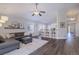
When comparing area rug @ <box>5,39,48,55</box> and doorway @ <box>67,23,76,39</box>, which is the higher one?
doorway @ <box>67,23,76,39</box>

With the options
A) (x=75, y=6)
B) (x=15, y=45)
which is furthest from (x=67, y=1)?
(x=15, y=45)

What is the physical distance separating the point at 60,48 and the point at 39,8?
39.1 inches

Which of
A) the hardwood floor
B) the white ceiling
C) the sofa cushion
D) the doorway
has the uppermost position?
the white ceiling

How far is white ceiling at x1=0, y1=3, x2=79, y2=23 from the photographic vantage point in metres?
2.55

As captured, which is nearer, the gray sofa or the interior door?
the gray sofa

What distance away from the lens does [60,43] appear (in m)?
2.63

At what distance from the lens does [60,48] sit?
2.60m

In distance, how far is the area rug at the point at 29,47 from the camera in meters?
2.56

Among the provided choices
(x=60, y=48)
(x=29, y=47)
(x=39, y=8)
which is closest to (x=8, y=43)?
(x=29, y=47)

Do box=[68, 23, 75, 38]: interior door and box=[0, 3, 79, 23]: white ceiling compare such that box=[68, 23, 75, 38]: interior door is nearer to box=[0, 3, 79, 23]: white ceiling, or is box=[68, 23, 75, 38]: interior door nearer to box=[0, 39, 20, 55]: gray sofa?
box=[0, 3, 79, 23]: white ceiling

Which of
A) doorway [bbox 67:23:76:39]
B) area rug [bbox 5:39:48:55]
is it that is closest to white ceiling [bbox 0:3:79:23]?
doorway [bbox 67:23:76:39]

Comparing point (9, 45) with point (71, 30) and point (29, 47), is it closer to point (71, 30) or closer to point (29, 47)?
point (29, 47)
